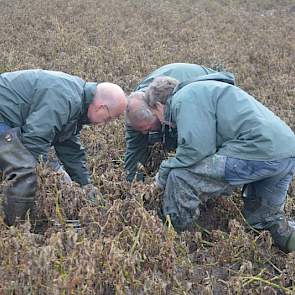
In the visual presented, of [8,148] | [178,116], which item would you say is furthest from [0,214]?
[178,116]

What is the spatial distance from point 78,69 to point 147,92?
4187 mm

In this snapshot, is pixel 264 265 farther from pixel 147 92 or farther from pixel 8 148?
pixel 8 148

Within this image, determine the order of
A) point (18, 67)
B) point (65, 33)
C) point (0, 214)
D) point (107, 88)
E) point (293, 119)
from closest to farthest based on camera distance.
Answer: point (0, 214), point (107, 88), point (293, 119), point (18, 67), point (65, 33)

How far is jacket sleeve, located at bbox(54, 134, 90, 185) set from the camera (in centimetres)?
475

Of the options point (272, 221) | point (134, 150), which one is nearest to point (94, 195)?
point (134, 150)

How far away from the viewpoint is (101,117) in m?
4.28

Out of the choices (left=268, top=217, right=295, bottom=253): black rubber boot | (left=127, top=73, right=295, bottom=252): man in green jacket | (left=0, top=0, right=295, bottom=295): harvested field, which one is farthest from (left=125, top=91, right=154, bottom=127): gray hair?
(left=268, top=217, right=295, bottom=253): black rubber boot

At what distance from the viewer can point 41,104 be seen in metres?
3.96

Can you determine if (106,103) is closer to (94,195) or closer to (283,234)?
(94,195)

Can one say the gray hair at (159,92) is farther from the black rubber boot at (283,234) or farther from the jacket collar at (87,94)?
the black rubber boot at (283,234)

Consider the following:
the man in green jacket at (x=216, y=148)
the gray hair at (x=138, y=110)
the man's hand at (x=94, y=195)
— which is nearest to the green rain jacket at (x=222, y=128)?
the man in green jacket at (x=216, y=148)

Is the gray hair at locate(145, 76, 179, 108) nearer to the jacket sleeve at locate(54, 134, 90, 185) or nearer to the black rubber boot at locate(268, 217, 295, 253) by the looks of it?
the jacket sleeve at locate(54, 134, 90, 185)

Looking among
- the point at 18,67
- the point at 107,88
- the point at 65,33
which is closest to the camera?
the point at 107,88

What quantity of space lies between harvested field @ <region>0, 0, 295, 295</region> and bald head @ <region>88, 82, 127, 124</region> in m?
0.47
